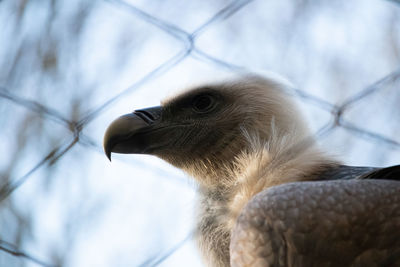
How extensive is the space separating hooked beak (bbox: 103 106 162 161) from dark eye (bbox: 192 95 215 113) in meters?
0.10

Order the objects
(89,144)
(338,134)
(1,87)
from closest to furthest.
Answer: (1,87) < (338,134) < (89,144)

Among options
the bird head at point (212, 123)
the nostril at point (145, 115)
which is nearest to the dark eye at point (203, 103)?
the bird head at point (212, 123)

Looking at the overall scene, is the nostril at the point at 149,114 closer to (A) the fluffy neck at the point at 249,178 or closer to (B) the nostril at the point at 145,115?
(B) the nostril at the point at 145,115

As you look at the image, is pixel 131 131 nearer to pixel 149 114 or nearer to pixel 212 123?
pixel 149 114

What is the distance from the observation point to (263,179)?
1503 mm

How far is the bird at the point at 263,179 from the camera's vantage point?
1201mm

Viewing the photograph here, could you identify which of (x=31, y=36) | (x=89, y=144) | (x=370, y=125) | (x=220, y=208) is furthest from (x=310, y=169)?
(x=31, y=36)

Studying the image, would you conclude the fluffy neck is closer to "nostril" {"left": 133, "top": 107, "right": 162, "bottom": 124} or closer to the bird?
the bird

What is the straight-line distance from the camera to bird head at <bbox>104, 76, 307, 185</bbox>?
1747mm

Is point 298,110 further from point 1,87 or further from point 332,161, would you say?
point 1,87

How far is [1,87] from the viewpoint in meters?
1.46

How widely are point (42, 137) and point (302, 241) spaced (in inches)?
24.0

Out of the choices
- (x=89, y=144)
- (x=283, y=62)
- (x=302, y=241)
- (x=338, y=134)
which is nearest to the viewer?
(x=302, y=241)

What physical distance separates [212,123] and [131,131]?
0.24 meters
